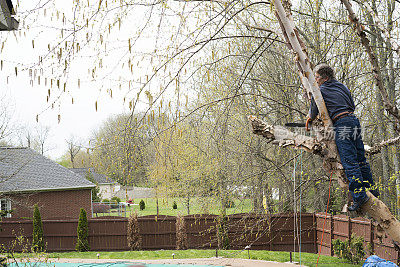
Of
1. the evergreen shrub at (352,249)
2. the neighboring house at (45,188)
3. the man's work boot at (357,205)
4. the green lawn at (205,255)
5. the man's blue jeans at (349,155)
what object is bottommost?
the green lawn at (205,255)

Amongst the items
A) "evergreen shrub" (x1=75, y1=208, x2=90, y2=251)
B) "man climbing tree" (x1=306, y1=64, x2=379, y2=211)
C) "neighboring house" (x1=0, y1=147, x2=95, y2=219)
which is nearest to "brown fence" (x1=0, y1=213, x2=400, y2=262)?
"evergreen shrub" (x1=75, y1=208, x2=90, y2=251)

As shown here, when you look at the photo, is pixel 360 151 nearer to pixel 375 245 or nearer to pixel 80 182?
pixel 375 245

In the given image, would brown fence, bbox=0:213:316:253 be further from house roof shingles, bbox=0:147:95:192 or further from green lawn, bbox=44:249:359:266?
house roof shingles, bbox=0:147:95:192

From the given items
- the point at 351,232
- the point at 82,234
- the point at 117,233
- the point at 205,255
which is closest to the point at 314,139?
the point at 351,232

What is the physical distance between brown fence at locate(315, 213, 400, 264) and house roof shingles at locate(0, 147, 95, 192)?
1439 cm

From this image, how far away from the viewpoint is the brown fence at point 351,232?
12.0 meters

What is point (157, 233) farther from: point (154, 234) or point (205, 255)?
point (205, 255)

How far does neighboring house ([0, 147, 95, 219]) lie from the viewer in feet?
72.7

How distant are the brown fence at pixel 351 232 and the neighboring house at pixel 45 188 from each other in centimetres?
1454

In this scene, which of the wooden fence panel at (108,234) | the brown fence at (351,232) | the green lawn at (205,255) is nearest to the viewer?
the brown fence at (351,232)

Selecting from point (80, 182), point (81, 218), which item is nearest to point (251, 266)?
point (81, 218)

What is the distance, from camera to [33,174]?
957 inches

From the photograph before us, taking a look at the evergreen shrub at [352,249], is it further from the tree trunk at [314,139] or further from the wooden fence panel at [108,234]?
the tree trunk at [314,139]

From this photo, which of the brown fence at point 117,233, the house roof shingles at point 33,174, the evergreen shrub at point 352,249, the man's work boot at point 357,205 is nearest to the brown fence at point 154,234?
the brown fence at point 117,233
